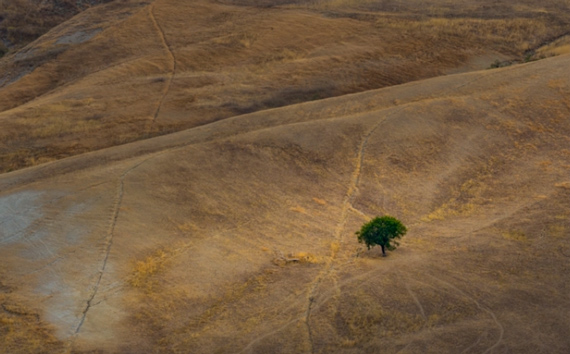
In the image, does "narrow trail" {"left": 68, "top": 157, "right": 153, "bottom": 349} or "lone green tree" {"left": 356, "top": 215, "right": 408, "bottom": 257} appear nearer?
"narrow trail" {"left": 68, "top": 157, "right": 153, "bottom": 349}

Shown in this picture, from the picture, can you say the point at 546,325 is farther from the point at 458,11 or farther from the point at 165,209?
the point at 458,11

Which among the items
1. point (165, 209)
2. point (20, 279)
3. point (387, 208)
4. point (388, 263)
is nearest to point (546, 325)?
point (388, 263)

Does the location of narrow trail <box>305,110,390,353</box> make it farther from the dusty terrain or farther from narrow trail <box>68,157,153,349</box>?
narrow trail <box>68,157,153,349</box>

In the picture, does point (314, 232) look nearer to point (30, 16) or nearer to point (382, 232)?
point (382, 232)

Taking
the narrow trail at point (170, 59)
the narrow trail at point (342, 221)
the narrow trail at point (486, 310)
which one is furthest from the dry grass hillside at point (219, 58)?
the narrow trail at point (486, 310)

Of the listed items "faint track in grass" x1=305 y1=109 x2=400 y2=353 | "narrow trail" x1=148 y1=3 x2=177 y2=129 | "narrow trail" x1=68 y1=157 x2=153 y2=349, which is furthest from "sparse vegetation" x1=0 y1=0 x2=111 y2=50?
"faint track in grass" x1=305 y1=109 x2=400 y2=353

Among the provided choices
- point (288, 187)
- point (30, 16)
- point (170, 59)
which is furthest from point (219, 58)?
point (30, 16)
